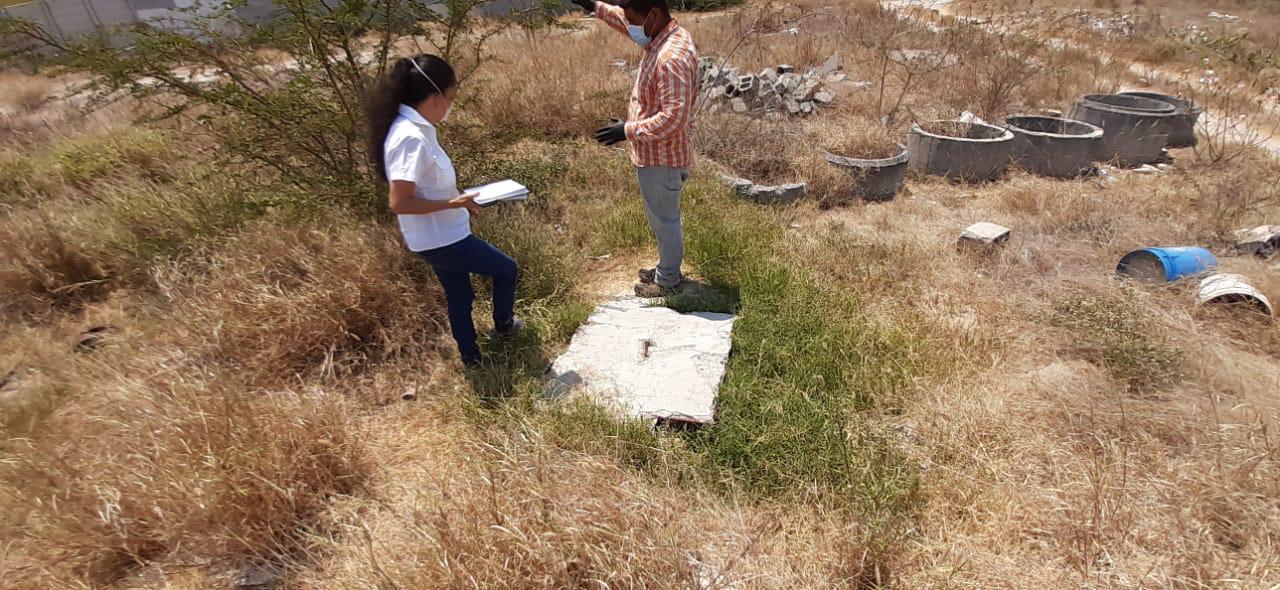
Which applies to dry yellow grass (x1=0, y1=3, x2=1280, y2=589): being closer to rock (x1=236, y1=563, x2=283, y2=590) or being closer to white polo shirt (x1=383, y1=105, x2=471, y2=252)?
rock (x1=236, y1=563, x2=283, y2=590)

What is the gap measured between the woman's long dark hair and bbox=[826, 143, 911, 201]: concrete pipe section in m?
4.13

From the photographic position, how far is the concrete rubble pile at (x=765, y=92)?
7484 mm

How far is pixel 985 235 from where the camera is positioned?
4.05 meters

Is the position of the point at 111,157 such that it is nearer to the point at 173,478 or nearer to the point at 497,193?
the point at 173,478

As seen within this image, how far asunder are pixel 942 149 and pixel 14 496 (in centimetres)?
697

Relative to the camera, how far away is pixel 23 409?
2541 millimetres

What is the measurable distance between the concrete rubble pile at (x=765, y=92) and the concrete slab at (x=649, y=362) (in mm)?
4825

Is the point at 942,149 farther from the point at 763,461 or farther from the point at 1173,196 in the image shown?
the point at 763,461

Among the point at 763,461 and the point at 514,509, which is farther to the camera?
the point at 763,461

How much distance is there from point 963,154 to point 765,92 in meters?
2.87

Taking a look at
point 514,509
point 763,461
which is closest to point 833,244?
point 763,461

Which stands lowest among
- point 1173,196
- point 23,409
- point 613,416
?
point 1173,196

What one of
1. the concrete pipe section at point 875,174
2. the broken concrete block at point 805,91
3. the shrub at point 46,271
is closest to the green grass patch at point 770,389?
the concrete pipe section at point 875,174

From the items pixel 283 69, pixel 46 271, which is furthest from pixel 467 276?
pixel 46 271
